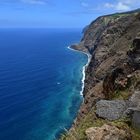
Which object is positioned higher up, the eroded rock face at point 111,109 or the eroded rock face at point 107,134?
the eroded rock face at point 107,134

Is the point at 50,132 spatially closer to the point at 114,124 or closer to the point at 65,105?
the point at 65,105

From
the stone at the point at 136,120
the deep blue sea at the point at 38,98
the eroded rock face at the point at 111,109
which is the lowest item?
the deep blue sea at the point at 38,98

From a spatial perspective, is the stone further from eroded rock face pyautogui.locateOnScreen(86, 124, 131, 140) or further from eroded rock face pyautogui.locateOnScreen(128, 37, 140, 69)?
eroded rock face pyautogui.locateOnScreen(128, 37, 140, 69)

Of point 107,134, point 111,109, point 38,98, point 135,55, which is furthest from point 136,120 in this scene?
point 38,98

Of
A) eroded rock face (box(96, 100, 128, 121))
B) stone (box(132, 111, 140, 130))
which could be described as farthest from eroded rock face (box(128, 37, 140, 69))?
stone (box(132, 111, 140, 130))

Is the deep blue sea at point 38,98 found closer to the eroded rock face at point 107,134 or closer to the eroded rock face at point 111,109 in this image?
the eroded rock face at point 111,109

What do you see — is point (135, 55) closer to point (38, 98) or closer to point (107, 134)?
point (107, 134)

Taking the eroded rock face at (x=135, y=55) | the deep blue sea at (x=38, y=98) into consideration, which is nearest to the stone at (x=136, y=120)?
the eroded rock face at (x=135, y=55)

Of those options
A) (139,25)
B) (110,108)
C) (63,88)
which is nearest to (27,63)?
(63,88)
